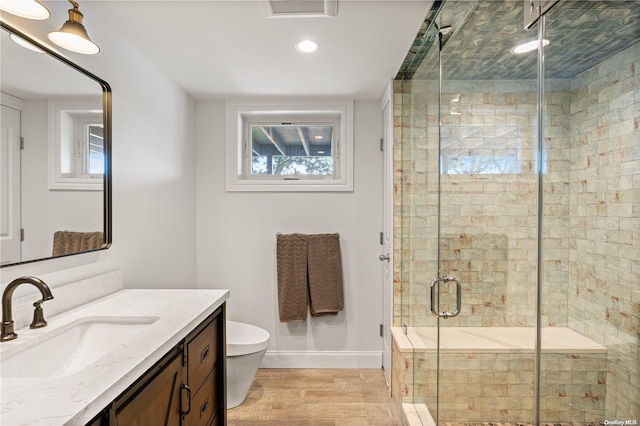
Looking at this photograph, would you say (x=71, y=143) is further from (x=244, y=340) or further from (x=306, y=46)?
(x=244, y=340)

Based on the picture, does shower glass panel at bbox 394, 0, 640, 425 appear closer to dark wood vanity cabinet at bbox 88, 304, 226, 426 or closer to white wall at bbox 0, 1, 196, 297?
dark wood vanity cabinet at bbox 88, 304, 226, 426

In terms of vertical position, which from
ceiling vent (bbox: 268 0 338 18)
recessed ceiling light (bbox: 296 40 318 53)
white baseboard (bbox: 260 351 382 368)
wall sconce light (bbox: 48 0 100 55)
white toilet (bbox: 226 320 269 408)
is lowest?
white baseboard (bbox: 260 351 382 368)

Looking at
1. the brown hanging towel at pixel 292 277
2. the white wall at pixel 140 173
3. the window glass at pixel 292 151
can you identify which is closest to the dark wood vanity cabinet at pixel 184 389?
the white wall at pixel 140 173

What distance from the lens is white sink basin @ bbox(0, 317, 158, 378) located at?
3.25ft

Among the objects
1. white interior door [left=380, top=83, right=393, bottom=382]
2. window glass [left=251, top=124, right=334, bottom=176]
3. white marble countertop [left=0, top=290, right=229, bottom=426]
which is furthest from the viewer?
window glass [left=251, top=124, right=334, bottom=176]

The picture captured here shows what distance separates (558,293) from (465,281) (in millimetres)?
556

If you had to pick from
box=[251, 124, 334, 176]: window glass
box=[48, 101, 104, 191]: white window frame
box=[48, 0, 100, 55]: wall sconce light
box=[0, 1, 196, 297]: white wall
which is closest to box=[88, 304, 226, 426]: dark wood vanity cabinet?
box=[0, 1, 196, 297]: white wall

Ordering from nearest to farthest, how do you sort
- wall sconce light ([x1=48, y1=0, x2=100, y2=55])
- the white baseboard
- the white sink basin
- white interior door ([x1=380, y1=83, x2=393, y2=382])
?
the white sink basin → wall sconce light ([x1=48, y1=0, x2=100, y2=55]) → white interior door ([x1=380, y1=83, x2=393, y2=382]) → the white baseboard

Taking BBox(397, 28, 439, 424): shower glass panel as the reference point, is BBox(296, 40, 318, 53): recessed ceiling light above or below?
above

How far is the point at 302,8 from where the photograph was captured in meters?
1.51

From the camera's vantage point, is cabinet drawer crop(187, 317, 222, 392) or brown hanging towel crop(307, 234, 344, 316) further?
brown hanging towel crop(307, 234, 344, 316)

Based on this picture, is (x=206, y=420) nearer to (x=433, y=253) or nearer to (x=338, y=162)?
(x=433, y=253)

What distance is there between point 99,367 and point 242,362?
1471mm

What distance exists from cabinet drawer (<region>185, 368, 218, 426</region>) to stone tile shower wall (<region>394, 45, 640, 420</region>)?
3.87 ft
